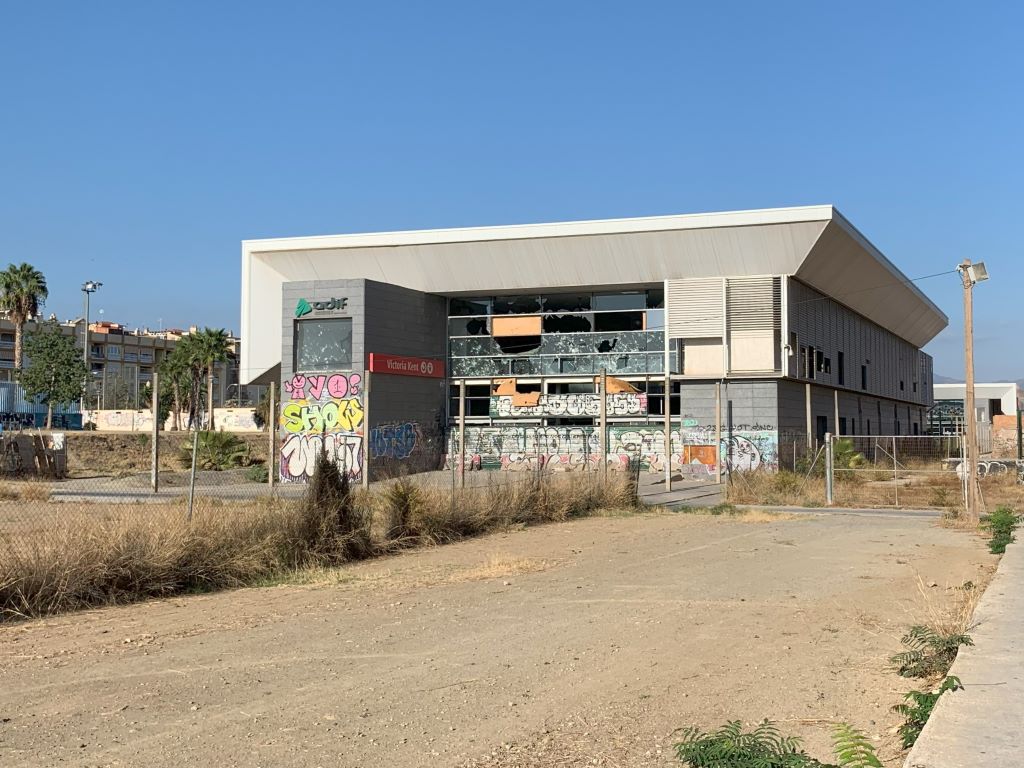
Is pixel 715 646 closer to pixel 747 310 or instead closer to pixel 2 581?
pixel 2 581

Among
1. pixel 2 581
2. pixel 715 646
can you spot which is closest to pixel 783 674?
pixel 715 646

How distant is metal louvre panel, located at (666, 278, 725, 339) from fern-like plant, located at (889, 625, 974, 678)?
30610mm

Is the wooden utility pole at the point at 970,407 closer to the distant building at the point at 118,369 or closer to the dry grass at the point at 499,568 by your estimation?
the dry grass at the point at 499,568

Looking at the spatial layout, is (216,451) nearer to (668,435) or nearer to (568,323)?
(568,323)

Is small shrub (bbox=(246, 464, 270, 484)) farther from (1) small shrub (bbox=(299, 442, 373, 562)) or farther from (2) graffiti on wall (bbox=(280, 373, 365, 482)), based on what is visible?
(1) small shrub (bbox=(299, 442, 373, 562))

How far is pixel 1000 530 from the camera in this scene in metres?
17.9

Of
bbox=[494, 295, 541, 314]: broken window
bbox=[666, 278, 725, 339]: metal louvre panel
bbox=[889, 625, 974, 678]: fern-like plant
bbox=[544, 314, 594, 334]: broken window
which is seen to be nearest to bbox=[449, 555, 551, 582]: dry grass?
bbox=[889, 625, 974, 678]: fern-like plant

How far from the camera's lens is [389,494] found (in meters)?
17.3

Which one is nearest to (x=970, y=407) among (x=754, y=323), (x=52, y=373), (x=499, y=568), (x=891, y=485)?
(x=891, y=485)

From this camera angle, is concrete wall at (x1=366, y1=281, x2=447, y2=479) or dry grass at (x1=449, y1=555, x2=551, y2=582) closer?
dry grass at (x1=449, y1=555, x2=551, y2=582)

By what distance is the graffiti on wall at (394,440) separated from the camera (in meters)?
37.1

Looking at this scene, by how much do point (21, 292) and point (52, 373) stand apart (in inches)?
Result: 533

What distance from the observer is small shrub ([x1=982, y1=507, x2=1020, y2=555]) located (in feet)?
52.9

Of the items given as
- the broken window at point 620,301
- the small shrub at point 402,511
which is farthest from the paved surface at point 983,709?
the broken window at point 620,301
